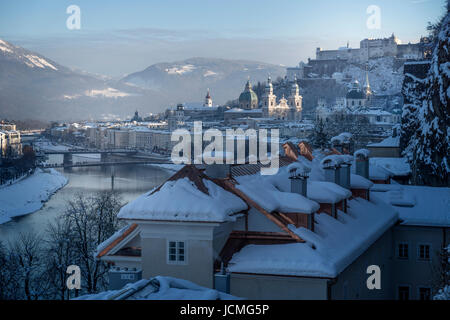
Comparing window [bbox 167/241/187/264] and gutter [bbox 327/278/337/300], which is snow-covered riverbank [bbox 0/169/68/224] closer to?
window [bbox 167/241/187/264]

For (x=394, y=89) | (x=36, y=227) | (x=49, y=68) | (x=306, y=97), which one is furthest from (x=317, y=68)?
(x=36, y=227)

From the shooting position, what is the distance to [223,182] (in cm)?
313

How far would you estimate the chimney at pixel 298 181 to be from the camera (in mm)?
3461

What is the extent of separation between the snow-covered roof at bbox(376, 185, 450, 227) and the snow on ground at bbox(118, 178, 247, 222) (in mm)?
2202

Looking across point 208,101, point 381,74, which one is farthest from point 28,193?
point 381,74

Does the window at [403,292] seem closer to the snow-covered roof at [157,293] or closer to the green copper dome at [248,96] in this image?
the snow-covered roof at [157,293]

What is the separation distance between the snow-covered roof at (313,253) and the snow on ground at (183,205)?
20 cm

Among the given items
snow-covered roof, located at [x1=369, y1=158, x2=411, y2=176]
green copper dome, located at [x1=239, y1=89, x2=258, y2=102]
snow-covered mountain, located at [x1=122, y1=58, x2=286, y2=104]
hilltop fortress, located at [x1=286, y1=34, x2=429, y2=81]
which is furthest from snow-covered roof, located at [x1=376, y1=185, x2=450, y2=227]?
hilltop fortress, located at [x1=286, y1=34, x2=429, y2=81]

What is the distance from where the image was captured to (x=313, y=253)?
282 centimetres

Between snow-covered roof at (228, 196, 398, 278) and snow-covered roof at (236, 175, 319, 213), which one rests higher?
snow-covered roof at (236, 175, 319, 213)

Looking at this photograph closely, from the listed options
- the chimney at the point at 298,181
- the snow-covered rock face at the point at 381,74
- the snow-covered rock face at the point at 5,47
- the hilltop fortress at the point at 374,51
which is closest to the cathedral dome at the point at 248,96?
the snow-covered rock face at the point at 381,74

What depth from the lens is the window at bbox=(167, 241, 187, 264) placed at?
2.86 metres

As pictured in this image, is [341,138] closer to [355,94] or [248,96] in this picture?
[355,94]
